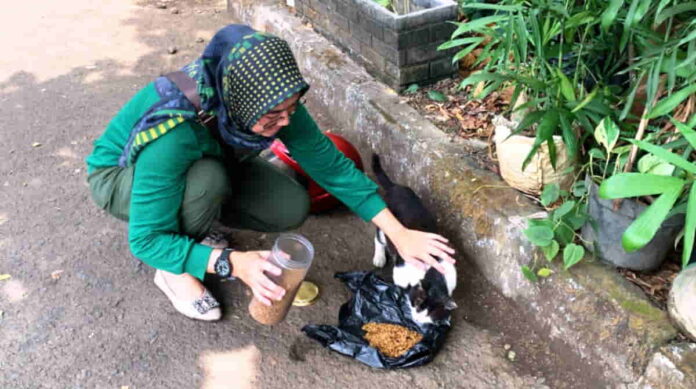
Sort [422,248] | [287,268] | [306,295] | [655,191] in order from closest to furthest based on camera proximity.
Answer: [655,191] < [287,268] < [422,248] < [306,295]

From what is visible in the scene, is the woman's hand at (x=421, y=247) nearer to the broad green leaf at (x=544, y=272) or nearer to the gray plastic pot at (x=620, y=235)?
the broad green leaf at (x=544, y=272)

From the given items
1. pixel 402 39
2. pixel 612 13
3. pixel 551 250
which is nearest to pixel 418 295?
pixel 551 250

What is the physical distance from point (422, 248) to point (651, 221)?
91 centimetres

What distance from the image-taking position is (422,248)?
2414 millimetres

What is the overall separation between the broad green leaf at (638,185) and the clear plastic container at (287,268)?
103 cm

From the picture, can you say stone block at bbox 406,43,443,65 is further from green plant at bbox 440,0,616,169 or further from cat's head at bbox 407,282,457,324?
cat's head at bbox 407,282,457,324

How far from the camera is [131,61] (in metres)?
Result: 5.22

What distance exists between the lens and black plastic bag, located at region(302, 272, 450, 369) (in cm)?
253

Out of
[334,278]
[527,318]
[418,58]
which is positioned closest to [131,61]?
[418,58]

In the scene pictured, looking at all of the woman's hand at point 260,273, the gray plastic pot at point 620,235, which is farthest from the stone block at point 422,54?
the woman's hand at point 260,273

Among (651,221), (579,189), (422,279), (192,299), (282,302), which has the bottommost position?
(192,299)

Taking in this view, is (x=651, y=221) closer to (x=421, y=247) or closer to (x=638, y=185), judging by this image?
(x=638, y=185)

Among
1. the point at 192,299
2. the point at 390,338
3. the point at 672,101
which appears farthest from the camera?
the point at 192,299

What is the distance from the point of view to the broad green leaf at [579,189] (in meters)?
2.46
